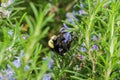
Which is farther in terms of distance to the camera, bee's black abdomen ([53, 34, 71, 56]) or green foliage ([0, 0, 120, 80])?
bee's black abdomen ([53, 34, 71, 56])

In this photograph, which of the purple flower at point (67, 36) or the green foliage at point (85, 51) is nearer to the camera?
the green foliage at point (85, 51)

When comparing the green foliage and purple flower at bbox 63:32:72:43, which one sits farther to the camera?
purple flower at bbox 63:32:72:43

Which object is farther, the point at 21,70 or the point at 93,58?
the point at 93,58

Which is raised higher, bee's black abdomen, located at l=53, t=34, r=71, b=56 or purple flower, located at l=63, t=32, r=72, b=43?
purple flower, located at l=63, t=32, r=72, b=43

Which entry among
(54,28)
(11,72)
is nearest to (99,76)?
(11,72)

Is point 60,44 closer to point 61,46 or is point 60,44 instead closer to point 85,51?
point 61,46

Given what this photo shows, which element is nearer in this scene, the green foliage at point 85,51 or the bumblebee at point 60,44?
the green foliage at point 85,51

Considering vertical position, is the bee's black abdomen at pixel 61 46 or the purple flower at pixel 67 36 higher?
the purple flower at pixel 67 36

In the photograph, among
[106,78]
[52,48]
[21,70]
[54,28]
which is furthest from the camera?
[54,28]

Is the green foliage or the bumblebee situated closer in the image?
the green foliage

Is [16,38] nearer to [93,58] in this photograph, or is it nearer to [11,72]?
[11,72]

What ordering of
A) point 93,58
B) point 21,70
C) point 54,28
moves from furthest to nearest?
point 54,28 < point 93,58 < point 21,70
